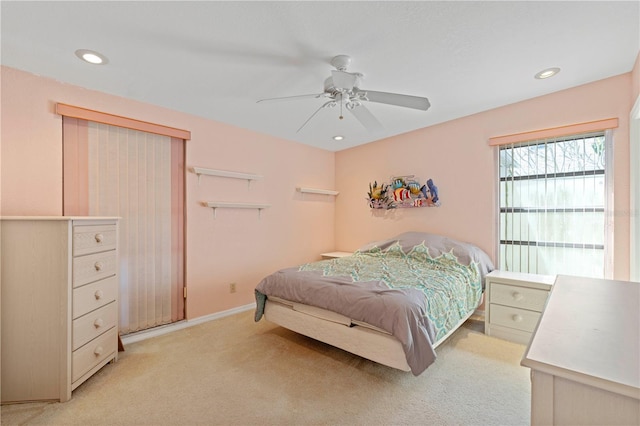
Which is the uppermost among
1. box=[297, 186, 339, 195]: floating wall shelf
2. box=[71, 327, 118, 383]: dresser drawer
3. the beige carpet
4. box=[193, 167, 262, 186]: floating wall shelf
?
box=[193, 167, 262, 186]: floating wall shelf

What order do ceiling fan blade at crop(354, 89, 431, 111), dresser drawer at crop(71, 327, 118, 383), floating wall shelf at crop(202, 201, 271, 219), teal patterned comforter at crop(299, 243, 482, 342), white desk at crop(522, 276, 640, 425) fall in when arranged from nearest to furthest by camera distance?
white desk at crop(522, 276, 640, 425), dresser drawer at crop(71, 327, 118, 383), ceiling fan blade at crop(354, 89, 431, 111), teal patterned comforter at crop(299, 243, 482, 342), floating wall shelf at crop(202, 201, 271, 219)

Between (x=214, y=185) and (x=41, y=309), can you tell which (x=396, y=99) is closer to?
(x=214, y=185)

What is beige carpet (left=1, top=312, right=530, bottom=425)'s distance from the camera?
1677 millimetres

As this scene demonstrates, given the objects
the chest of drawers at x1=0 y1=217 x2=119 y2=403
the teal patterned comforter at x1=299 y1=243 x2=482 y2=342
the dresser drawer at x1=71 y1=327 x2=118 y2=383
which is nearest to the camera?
the chest of drawers at x1=0 y1=217 x2=119 y2=403

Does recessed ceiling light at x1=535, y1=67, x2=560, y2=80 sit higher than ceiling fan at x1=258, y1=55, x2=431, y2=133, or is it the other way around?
recessed ceiling light at x1=535, y1=67, x2=560, y2=80

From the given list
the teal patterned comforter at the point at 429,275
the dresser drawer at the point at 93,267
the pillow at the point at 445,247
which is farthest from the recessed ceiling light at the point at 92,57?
the pillow at the point at 445,247

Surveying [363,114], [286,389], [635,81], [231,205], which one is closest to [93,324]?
[286,389]

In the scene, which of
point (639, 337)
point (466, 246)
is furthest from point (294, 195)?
point (639, 337)

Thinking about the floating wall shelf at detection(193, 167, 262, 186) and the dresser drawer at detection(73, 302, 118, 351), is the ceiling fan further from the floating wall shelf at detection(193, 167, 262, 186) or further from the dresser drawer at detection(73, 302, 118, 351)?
the dresser drawer at detection(73, 302, 118, 351)

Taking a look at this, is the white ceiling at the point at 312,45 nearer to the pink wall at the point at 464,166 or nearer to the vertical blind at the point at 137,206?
the pink wall at the point at 464,166

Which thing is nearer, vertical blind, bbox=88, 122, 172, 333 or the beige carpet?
the beige carpet

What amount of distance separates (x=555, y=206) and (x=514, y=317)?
1.18 m

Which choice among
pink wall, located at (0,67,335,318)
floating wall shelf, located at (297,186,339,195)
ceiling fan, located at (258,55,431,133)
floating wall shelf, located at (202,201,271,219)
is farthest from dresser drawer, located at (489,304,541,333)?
floating wall shelf, located at (202,201,271,219)

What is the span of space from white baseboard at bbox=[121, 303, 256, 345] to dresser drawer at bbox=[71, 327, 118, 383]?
0.42 m
